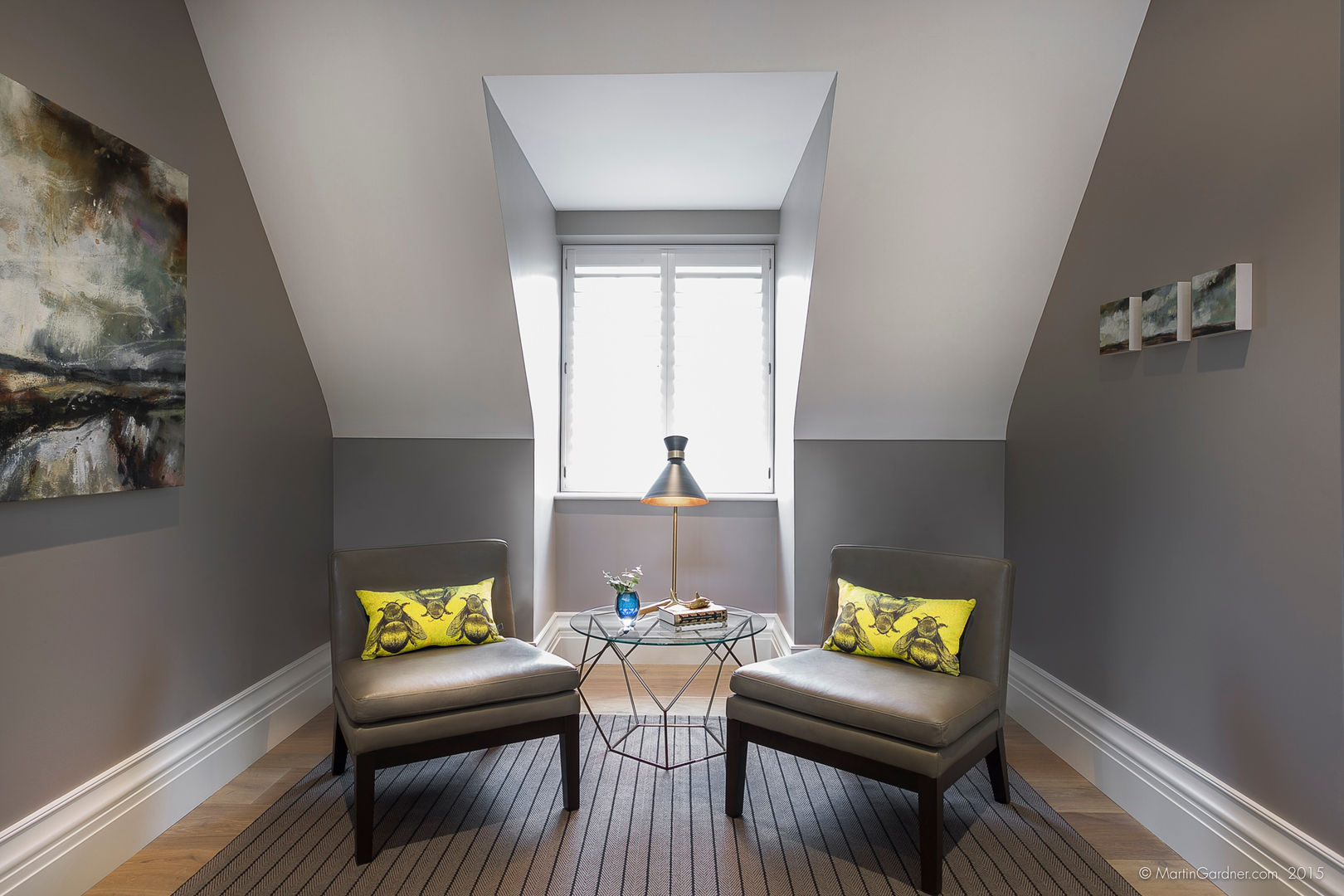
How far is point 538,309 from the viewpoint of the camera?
3.51 meters

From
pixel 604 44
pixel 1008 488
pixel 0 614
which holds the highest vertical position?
pixel 604 44

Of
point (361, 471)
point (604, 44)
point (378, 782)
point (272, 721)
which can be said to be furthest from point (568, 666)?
point (604, 44)

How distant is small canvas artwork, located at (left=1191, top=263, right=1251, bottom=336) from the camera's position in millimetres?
1897

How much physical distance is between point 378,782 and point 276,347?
1724mm

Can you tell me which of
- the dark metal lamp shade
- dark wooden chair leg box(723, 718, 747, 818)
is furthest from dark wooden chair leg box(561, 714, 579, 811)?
the dark metal lamp shade

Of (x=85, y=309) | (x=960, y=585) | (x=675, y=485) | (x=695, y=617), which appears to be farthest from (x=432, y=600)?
(x=960, y=585)

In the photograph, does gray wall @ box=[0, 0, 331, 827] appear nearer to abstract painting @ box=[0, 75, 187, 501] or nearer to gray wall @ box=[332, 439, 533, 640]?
abstract painting @ box=[0, 75, 187, 501]

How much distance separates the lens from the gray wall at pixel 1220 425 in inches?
67.2

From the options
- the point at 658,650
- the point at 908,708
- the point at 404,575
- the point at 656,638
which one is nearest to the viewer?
the point at 908,708

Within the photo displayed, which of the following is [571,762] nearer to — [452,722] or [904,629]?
[452,722]

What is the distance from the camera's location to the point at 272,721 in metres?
2.89

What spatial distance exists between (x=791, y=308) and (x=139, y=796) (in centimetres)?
305

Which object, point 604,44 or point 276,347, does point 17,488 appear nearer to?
point 276,347

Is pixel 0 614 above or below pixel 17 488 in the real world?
below
